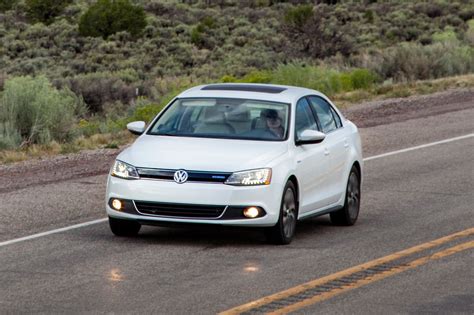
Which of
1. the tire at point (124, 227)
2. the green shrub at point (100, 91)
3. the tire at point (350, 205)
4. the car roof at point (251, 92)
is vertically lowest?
the green shrub at point (100, 91)

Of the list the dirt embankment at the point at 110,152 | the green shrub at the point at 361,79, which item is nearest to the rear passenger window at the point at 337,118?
the dirt embankment at the point at 110,152

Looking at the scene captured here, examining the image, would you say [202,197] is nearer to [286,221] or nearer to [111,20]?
[286,221]

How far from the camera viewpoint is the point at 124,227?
12.4m

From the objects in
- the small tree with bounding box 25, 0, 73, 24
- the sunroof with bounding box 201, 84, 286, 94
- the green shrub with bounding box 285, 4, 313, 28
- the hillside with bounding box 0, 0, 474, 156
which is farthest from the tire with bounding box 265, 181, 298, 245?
the small tree with bounding box 25, 0, 73, 24

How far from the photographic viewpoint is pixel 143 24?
2386 inches

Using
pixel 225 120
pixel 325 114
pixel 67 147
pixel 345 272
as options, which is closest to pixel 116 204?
pixel 225 120

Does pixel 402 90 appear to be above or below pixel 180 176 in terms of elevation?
below

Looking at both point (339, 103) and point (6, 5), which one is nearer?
point (339, 103)

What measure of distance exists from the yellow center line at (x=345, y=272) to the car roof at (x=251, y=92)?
1.99 meters

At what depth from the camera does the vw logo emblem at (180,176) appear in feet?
38.0

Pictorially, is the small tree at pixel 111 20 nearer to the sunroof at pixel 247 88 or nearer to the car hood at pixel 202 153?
the sunroof at pixel 247 88

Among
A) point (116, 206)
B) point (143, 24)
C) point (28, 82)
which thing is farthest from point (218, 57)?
point (116, 206)

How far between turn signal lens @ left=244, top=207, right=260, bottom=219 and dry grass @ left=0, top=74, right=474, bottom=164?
8064mm

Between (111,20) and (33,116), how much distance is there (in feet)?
124
